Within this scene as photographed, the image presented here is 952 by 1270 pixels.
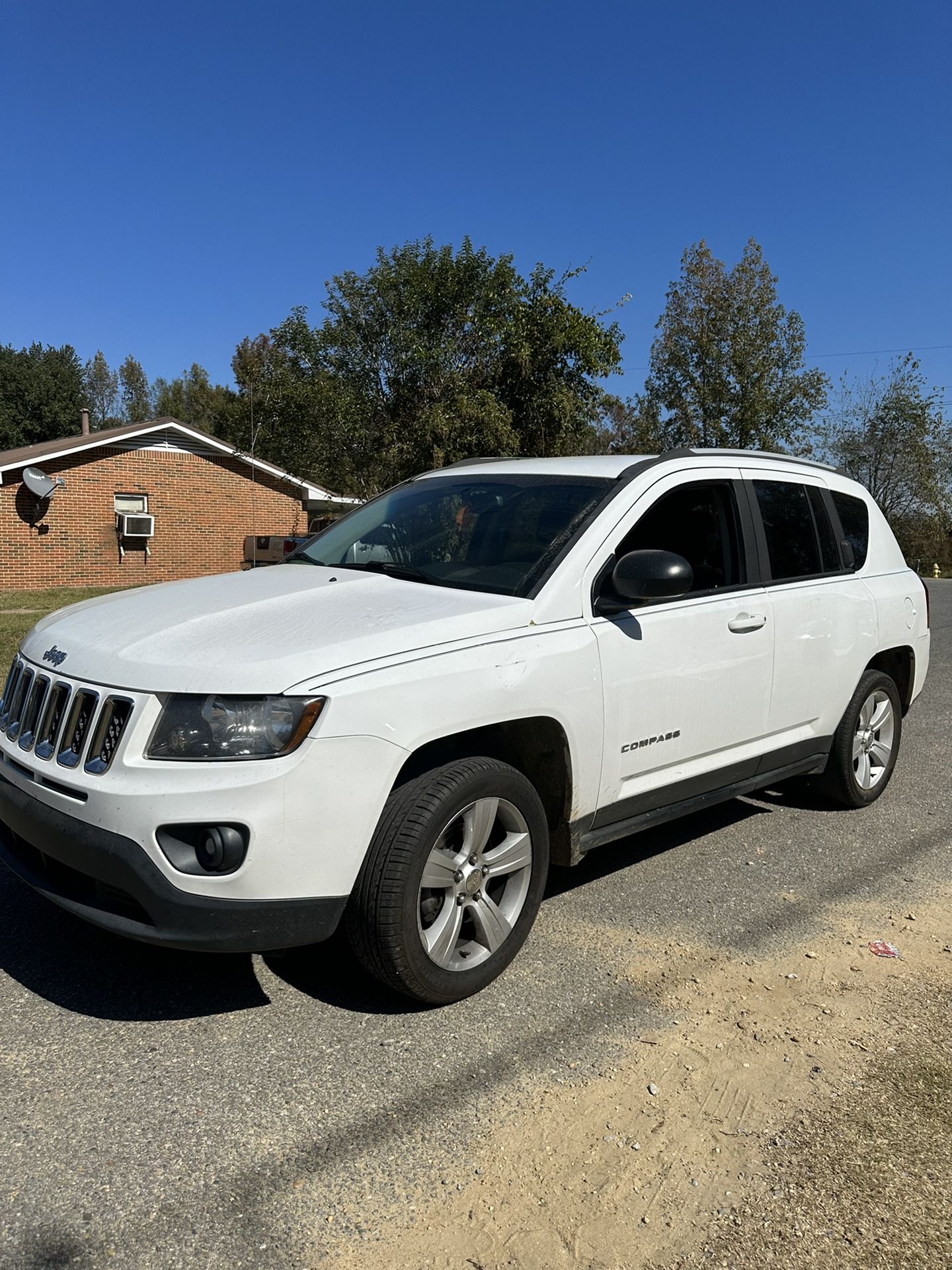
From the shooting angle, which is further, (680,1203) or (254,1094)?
(254,1094)

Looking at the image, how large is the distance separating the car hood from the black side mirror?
40cm

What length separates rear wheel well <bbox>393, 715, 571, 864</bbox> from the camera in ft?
10.4

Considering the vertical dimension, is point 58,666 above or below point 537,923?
above

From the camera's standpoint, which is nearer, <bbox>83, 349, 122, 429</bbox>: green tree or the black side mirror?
the black side mirror

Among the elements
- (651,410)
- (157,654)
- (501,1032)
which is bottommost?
(501,1032)

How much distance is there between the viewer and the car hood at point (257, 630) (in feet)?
9.05

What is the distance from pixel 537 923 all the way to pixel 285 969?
103 cm

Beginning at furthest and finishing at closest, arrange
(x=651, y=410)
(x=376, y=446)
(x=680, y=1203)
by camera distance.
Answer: (x=651, y=410), (x=376, y=446), (x=680, y=1203)

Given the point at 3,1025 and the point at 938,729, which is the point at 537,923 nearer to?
the point at 3,1025

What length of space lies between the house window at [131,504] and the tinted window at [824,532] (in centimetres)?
1987

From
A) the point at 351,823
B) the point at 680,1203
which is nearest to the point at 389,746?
the point at 351,823

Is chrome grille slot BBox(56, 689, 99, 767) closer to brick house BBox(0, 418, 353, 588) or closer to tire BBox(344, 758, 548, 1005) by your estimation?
tire BBox(344, 758, 548, 1005)

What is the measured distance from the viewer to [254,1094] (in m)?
2.67

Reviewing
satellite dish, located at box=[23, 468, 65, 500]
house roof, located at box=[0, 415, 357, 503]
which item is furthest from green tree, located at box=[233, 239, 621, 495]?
satellite dish, located at box=[23, 468, 65, 500]
